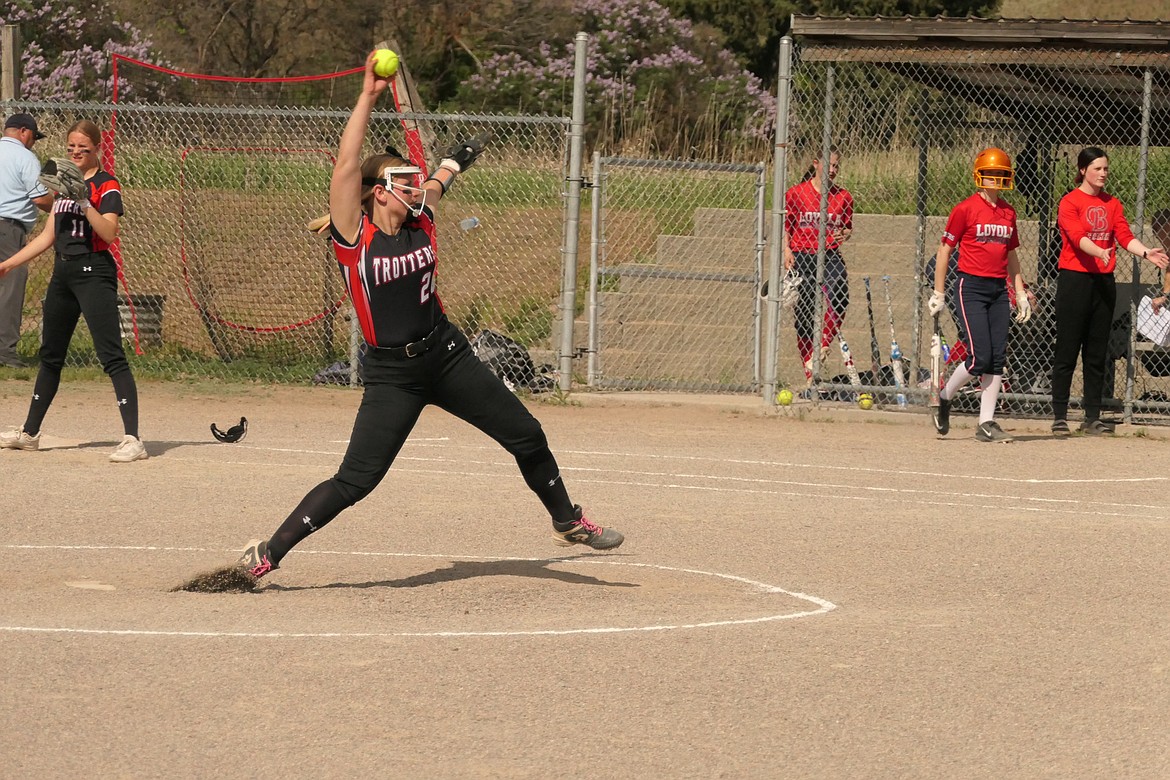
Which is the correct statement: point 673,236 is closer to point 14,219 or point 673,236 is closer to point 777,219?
point 777,219

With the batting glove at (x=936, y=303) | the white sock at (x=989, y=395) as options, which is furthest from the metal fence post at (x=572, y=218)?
the white sock at (x=989, y=395)

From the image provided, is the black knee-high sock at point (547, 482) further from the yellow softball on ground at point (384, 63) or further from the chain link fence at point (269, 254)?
the chain link fence at point (269, 254)

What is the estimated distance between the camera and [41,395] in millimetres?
11062

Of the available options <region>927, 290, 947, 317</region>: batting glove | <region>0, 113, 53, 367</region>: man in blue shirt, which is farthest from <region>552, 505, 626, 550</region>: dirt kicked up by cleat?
<region>0, 113, 53, 367</region>: man in blue shirt

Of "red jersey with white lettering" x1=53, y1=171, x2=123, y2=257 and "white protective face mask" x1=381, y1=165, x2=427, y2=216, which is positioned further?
"red jersey with white lettering" x1=53, y1=171, x2=123, y2=257

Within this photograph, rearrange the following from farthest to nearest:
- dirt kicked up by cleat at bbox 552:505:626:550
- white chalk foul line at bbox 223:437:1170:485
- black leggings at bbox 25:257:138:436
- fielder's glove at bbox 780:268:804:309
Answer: fielder's glove at bbox 780:268:804:309 < white chalk foul line at bbox 223:437:1170:485 < black leggings at bbox 25:257:138:436 < dirt kicked up by cleat at bbox 552:505:626:550

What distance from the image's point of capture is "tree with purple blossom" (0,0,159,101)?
83.4 ft

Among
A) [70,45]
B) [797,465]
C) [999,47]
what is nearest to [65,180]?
[797,465]

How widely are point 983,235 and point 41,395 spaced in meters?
6.86

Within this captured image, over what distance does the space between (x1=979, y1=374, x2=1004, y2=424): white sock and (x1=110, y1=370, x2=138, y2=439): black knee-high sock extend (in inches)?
248

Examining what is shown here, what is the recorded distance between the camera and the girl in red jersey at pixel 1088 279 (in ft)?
42.7

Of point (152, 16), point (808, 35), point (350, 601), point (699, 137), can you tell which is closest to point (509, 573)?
point (350, 601)

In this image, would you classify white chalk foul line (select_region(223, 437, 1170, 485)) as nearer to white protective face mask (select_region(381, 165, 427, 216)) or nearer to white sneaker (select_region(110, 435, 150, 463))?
white sneaker (select_region(110, 435, 150, 463))

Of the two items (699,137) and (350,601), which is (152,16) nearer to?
(699,137)
